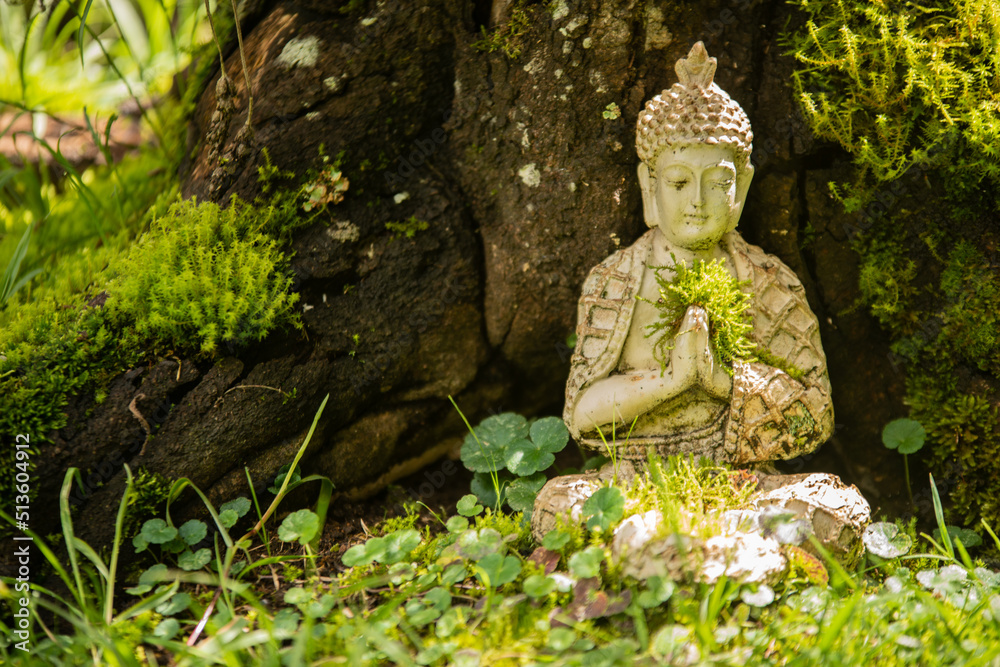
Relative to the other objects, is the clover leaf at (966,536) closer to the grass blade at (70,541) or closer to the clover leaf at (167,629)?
the clover leaf at (167,629)

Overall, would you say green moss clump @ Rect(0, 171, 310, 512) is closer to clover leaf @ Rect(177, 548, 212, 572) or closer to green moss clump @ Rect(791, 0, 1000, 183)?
clover leaf @ Rect(177, 548, 212, 572)

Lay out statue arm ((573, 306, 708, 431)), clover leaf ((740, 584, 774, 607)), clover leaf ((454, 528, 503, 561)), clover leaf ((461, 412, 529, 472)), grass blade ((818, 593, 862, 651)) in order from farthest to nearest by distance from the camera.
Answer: clover leaf ((461, 412, 529, 472)) < statue arm ((573, 306, 708, 431)) < clover leaf ((454, 528, 503, 561)) < clover leaf ((740, 584, 774, 607)) < grass blade ((818, 593, 862, 651))

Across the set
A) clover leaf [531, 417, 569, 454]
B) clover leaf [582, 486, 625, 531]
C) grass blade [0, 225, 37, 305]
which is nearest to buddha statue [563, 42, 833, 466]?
clover leaf [531, 417, 569, 454]

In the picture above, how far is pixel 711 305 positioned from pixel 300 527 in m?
1.78

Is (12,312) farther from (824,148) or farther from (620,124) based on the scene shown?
(824,148)

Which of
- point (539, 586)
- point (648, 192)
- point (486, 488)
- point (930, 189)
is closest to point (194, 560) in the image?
point (486, 488)

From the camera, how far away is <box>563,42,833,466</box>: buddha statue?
2730 mm

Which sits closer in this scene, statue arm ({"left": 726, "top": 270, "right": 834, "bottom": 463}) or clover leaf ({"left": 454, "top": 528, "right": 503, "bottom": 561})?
clover leaf ({"left": 454, "top": 528, "right": 503, "bottom": 561})

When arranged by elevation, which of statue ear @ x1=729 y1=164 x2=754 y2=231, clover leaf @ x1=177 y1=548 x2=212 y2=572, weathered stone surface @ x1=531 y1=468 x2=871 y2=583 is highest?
statue ear @ x1=729 y1=164 x2=754 y2=231

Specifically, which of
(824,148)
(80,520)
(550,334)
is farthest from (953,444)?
(80,520)

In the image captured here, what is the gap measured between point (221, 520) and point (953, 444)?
3.06 meters

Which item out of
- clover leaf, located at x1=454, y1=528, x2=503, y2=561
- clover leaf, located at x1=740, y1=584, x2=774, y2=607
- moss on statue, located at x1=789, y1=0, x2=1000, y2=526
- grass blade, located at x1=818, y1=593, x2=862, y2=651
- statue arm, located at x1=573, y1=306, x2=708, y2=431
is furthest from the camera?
moss on statue, located at x1=789, y1=0, x2=1000, y2=526

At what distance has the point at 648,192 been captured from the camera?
296 cm

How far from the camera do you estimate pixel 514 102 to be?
3.27 meters
